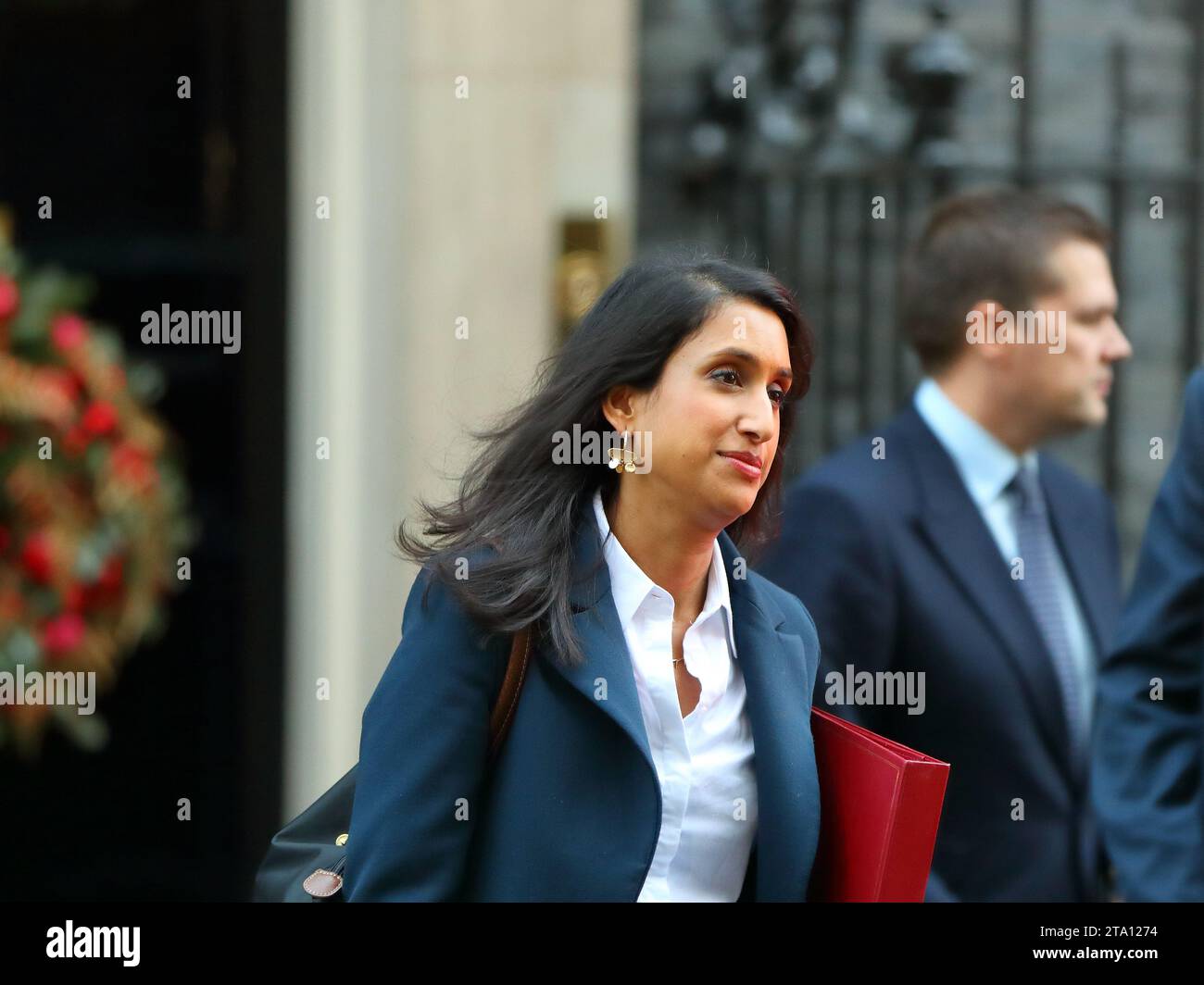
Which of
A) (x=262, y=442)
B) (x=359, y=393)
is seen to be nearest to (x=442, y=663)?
(x=359, y=393)

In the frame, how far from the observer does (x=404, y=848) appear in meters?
1.74

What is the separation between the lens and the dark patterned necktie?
280 centimetres

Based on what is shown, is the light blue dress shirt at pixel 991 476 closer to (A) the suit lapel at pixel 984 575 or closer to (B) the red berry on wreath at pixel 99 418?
(A) the suit lapel at pixel 984 575

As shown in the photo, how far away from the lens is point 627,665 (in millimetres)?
1698

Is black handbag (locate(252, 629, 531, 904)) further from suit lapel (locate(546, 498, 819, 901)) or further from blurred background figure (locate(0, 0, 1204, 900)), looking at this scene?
blurred background figure (locate(0, 0, 1204, 900))

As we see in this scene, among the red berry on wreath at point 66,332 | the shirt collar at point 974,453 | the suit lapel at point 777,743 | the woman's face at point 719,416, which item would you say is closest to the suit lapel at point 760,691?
the suit lapel at point 777,743

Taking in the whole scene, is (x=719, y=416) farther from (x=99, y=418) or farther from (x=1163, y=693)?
(x=99, y=418)

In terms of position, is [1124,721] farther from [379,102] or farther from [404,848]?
[379,102]

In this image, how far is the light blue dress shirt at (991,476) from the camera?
9.05ft

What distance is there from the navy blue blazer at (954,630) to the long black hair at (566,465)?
0.65m

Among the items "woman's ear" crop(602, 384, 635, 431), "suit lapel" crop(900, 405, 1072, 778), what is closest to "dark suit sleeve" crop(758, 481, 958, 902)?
"suit lapel" crop(900, 405, 1072, 778)

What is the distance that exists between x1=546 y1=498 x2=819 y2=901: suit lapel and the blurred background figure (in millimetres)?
3086

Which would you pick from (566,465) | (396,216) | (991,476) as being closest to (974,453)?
(991,476)

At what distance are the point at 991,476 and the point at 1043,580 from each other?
0.63 ft
